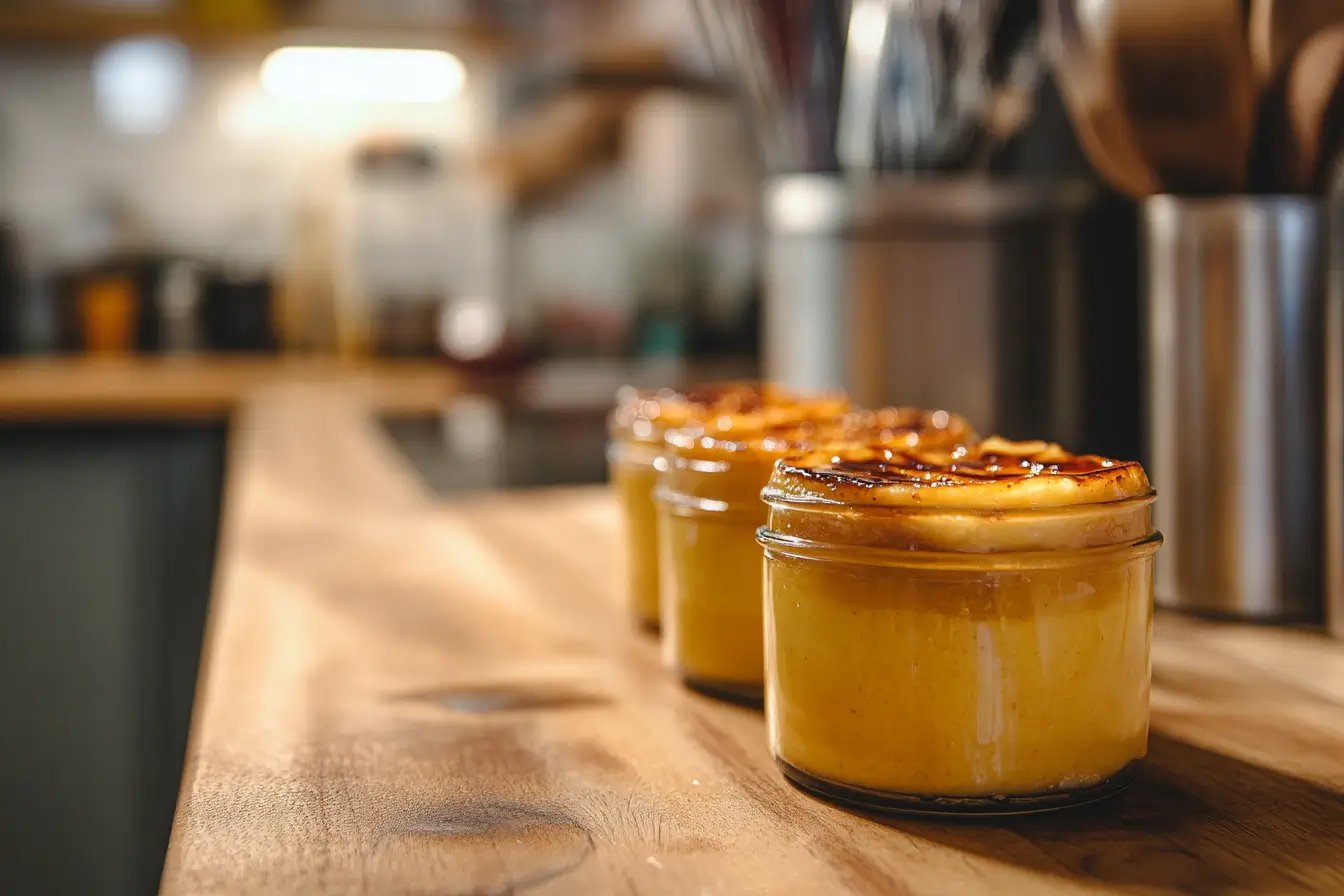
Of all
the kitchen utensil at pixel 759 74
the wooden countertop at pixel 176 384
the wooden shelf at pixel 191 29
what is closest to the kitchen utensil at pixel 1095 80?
the kitchen utensil at pixel 759 74

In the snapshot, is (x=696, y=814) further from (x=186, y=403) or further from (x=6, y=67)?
(x=6, y=67)

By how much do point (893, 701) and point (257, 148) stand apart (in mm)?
3556

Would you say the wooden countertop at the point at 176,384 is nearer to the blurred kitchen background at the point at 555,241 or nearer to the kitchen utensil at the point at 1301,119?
the blurred kitchen background at the point at 555,241

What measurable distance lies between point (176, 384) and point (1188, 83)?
2.43 m

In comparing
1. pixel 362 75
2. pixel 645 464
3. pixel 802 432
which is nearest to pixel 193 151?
pixel 362 75

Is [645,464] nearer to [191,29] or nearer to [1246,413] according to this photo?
[1246,413]

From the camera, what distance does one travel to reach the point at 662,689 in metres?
0.60

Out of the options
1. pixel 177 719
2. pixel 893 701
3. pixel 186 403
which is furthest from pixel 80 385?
pixel 893 701

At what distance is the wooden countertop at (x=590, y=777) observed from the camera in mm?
397

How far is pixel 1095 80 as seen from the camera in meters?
0.67

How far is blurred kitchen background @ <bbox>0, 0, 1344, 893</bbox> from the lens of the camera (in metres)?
0.69

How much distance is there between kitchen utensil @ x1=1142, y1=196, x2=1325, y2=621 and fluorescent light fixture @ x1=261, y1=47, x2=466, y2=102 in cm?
323

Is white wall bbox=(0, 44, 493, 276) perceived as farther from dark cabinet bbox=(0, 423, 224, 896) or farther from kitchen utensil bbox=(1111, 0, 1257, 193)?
kitchen utensil bbox=(1111, 0, 1257, 193)

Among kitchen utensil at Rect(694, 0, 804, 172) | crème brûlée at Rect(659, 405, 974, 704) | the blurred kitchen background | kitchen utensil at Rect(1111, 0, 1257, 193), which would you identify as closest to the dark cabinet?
the blurred kitchen background
